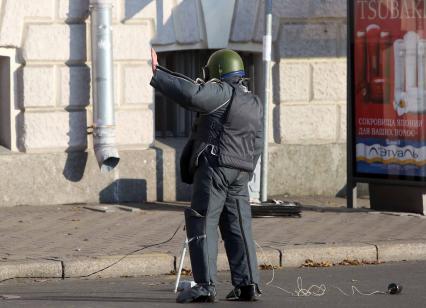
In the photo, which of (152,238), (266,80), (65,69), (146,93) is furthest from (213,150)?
(146,93)

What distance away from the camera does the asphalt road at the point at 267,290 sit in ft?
29.5

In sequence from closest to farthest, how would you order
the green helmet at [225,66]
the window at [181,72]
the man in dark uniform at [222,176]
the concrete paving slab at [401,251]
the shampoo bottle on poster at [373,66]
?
the man in dark uniform at [222,176] < the green helmet at [225,66] < the concrete paving slab at [401,251] < the shampoo bottle on poster at [373,66] < the window at [181,72]

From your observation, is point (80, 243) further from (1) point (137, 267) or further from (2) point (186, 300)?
(2) point (186, 300)

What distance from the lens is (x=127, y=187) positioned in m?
14.8

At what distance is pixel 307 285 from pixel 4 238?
328cm

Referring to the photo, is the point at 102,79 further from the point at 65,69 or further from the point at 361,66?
the point at 361,66

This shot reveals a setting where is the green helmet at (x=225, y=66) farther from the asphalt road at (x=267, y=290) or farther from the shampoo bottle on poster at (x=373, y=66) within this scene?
the shampoo bottle on poster at (x=373, y=66)

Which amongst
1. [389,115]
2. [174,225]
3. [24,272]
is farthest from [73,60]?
[24,272]

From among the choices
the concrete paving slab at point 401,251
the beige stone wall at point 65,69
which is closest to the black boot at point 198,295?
the concrete paving slab at point 401,251

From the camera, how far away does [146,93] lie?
48.9 feet

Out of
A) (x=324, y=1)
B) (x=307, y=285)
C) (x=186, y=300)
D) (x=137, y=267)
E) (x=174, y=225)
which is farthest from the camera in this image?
(x=324, y=1)

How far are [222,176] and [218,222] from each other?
13.3 inches

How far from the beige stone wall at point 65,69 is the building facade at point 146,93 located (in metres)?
0.01

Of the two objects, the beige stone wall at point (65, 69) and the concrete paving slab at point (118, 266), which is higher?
the beige stone wall at point (65, 69)
